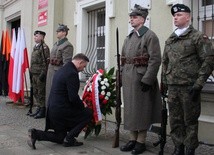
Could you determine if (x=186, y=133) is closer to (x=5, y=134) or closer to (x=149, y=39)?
(x=149, y=39)

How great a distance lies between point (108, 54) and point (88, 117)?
256 centimetres

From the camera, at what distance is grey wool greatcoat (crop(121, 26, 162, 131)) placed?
15.6 ft

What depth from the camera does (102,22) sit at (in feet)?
28.0

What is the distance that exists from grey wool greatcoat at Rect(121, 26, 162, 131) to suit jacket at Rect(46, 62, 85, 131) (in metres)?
0.73

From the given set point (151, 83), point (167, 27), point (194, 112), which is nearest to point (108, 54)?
point (167, 27)

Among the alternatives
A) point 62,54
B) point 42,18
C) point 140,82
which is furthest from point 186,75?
point 42,18

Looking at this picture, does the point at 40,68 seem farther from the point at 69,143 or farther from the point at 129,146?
the point at 129,146

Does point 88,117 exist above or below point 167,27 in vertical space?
below

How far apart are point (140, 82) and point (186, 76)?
2.38 ft

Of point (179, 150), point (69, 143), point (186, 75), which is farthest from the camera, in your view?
point (69, 143)

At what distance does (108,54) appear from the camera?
25.2 feet

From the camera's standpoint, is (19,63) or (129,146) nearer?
(129,146)

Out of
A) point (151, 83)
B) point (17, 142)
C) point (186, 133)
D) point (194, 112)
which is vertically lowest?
point (17, 142)

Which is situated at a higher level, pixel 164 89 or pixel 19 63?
pixel 19 63
